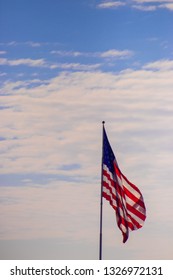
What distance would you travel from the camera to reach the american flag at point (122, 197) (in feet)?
197

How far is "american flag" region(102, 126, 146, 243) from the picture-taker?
59969 mm

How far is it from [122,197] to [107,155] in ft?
7.96

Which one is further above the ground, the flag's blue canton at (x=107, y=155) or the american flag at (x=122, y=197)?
the flag's blue canton at (x=107, y=155)

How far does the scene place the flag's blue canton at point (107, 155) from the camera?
60688mm

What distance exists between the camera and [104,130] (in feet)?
201

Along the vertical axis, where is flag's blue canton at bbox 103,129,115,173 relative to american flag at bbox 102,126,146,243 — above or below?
above

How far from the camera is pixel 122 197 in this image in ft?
198

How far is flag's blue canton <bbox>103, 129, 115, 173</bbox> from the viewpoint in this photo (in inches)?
2389
